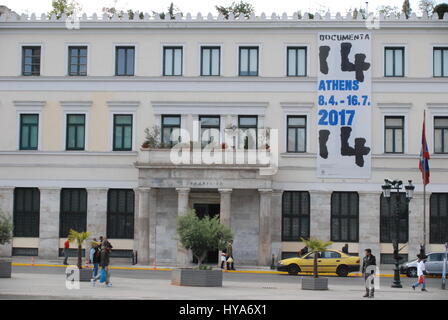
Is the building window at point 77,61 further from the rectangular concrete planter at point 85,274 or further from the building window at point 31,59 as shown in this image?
the rectangular concrete planter at point 85,274

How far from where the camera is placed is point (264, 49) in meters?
54.9

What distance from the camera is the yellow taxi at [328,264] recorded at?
157 ft

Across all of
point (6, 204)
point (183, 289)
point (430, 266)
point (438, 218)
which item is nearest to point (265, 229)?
point (430, 266)

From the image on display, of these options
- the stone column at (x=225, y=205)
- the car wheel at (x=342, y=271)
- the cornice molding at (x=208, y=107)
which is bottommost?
the car wheel at (x=342, y=271)

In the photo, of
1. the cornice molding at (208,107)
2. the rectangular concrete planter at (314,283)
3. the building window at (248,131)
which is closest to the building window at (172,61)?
the cornice molding at (208,107)

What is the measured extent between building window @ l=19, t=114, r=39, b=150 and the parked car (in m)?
23.8

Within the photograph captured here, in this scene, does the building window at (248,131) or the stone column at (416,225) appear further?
the building window at (248,131)

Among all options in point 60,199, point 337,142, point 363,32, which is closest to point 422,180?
point 337,142

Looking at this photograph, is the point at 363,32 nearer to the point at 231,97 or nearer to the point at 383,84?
the point at 383,84

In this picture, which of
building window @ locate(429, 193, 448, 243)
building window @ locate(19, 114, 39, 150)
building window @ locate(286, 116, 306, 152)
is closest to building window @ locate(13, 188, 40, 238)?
building window @ locate(19, 114, 39, 150)

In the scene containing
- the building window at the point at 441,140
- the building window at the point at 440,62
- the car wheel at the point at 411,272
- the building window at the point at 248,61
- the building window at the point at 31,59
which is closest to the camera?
the car wheel at the point at 411,272

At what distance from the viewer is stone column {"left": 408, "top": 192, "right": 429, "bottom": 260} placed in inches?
2085

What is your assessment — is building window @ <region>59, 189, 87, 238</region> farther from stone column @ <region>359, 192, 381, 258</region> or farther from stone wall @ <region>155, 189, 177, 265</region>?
stone column @ <region>359, 192, 381, 258</region>

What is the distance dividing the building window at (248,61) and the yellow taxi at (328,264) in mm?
12937
